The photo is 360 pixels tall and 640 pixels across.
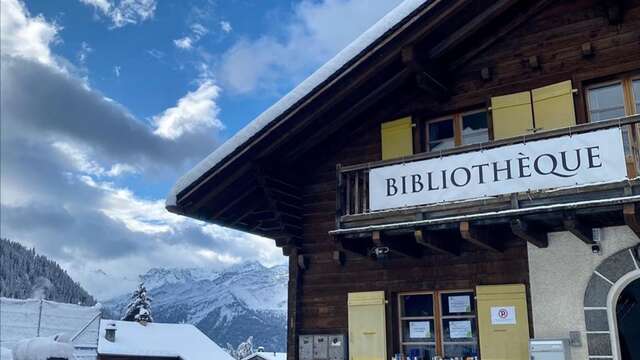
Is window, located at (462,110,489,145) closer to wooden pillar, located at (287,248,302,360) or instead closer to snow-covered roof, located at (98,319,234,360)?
wooden pillar, located at (287,248,302,360)

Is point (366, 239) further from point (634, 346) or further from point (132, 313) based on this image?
point (132, 313)

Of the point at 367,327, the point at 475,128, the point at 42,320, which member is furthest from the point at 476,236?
the point at 42,320

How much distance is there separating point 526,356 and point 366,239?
2.58 metres

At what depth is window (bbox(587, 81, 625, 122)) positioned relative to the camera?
829 cm

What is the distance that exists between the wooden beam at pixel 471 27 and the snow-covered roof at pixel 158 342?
24.5m

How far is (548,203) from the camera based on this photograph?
7.25m

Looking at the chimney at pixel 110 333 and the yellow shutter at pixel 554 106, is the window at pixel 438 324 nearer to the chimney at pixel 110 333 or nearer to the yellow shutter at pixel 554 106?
the yellow shutter at pixel 554 106

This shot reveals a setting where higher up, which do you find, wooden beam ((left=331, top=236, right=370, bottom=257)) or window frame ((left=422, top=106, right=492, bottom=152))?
window frame ((left=422, top=106, right=492, bottom=152))

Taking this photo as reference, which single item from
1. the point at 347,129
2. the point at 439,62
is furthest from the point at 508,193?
the point at 347,129

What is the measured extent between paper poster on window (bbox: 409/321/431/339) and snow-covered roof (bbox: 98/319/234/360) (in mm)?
23185

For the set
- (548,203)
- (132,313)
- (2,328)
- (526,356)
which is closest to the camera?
(548,203)

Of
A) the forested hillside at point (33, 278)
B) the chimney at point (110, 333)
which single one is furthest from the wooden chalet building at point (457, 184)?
the forested hillside at point (33, 278)

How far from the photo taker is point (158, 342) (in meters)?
32.5

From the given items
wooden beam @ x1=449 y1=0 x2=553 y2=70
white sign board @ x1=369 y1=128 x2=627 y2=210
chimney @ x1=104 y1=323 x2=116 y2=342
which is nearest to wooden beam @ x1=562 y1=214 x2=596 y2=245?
white sign board @ x1=369 y1=128 x2=627 y2=210
